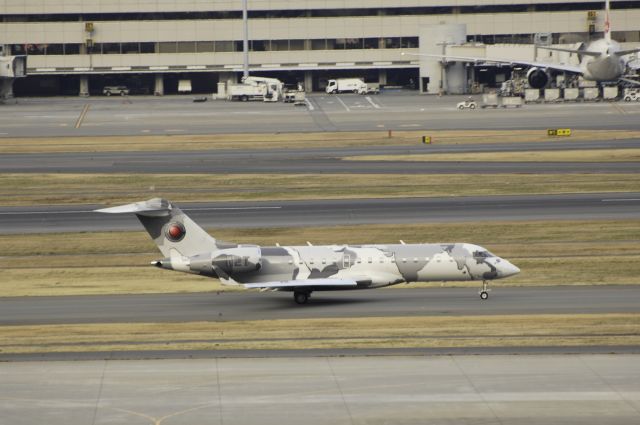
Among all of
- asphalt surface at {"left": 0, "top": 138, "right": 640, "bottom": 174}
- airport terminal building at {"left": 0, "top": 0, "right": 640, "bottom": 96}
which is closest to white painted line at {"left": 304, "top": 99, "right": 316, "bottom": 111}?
airport terminal building at {"left": 0, "top": 0, "right": 640, "bottom": 96}

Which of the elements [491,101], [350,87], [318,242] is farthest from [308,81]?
[318,242]

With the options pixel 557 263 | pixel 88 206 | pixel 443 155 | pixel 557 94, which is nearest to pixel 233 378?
pixel 557 263

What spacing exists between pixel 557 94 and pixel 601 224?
8670 centimetres

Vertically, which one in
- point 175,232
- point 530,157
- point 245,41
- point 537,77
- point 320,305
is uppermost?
point 245,41

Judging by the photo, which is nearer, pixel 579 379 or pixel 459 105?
pixel 579 379

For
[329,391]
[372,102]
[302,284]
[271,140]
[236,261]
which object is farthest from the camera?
[372,102]

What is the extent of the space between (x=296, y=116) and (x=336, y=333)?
101 m

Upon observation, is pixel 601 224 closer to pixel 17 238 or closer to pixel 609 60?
pixel 17 238

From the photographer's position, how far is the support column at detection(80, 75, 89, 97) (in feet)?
640

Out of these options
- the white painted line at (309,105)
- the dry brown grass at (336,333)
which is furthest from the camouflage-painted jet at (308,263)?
the white painted line at (309,105)

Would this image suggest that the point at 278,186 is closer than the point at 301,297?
No

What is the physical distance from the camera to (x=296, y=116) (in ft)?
503

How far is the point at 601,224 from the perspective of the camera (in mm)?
79375

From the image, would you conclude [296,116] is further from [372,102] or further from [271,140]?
[271,140]
